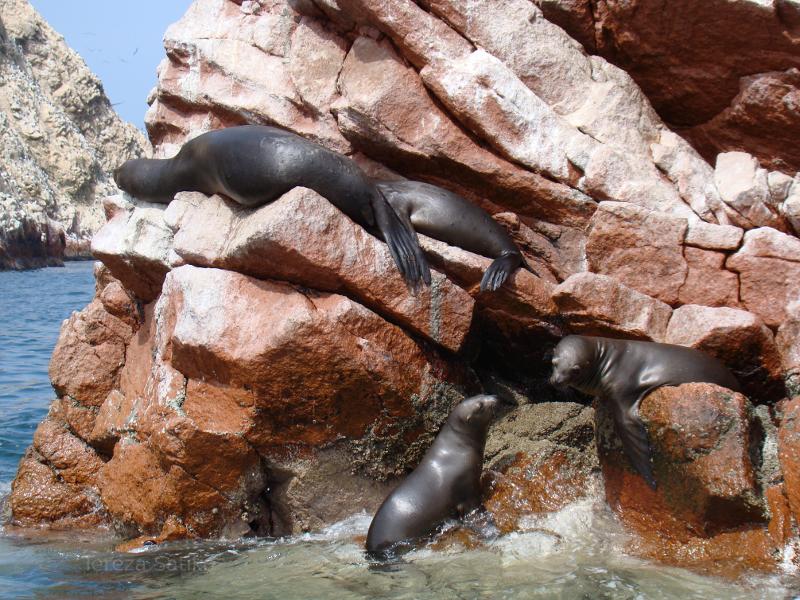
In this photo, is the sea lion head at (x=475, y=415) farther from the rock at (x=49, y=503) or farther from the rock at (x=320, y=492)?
the rock at (x=49, y=503)

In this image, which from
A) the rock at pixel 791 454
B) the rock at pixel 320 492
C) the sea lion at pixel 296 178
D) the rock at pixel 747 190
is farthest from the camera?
the rock at pixel 747 190

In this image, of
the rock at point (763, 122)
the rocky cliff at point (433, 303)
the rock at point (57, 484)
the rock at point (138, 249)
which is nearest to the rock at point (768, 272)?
the rocky cliff at point (433, 303)

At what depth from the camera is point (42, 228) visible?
114 ft

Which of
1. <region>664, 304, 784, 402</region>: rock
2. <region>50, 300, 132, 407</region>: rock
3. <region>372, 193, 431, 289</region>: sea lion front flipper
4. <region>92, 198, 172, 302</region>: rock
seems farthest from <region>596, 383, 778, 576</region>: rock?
<region>50, 300, 132, 407</region>: rock

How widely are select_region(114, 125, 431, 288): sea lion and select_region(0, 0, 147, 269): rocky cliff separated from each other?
28356mm

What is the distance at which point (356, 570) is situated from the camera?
4750 mm

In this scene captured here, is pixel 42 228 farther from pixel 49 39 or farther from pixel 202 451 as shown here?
pixel 202 451

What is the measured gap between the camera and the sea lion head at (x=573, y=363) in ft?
17.0

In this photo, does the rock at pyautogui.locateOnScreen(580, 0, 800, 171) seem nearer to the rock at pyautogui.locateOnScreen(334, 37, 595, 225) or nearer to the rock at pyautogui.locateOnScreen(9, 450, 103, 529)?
the rock at pyautogui.locateOnScreen(334, 37, 595, 225)

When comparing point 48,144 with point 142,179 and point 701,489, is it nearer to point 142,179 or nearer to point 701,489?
point 142,179

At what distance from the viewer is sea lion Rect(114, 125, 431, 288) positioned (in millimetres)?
5844

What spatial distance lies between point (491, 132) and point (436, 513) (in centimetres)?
293

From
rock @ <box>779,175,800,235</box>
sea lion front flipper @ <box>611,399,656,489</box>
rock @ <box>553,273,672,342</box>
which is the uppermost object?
rock @ <box>779,175,800,235</box>

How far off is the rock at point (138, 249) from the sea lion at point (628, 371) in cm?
306
